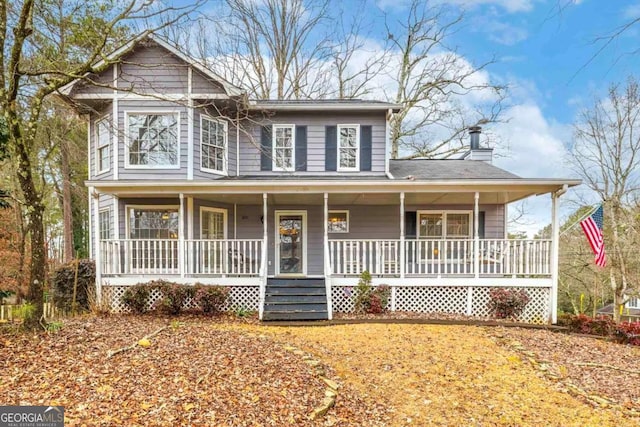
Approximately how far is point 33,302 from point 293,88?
612 inches

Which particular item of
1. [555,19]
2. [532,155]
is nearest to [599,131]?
[532,155]

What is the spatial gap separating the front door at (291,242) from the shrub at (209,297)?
2778 millimetres

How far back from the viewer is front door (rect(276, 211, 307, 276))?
10.9 metres

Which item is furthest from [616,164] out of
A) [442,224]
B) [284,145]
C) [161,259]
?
[161,259]

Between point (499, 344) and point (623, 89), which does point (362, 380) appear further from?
point (623, 89)

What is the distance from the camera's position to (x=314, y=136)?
10.9 m

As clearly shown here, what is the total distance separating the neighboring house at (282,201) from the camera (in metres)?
8.55

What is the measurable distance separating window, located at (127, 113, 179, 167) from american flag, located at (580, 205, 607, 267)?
11.1 m

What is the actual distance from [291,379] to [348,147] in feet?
26.3

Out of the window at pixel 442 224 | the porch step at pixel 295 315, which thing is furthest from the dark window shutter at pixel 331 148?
the porch step at pixel 295 315

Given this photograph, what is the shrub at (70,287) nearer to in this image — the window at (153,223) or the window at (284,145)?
the window at (153,223)

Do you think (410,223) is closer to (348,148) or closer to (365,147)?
(365,147)

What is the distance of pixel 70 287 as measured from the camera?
891cm

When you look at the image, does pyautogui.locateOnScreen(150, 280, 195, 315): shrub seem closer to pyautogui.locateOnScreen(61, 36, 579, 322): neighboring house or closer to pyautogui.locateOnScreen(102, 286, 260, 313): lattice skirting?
pyautogui.locateOnScreen(102, 286, 260, 313): lattice skirting
